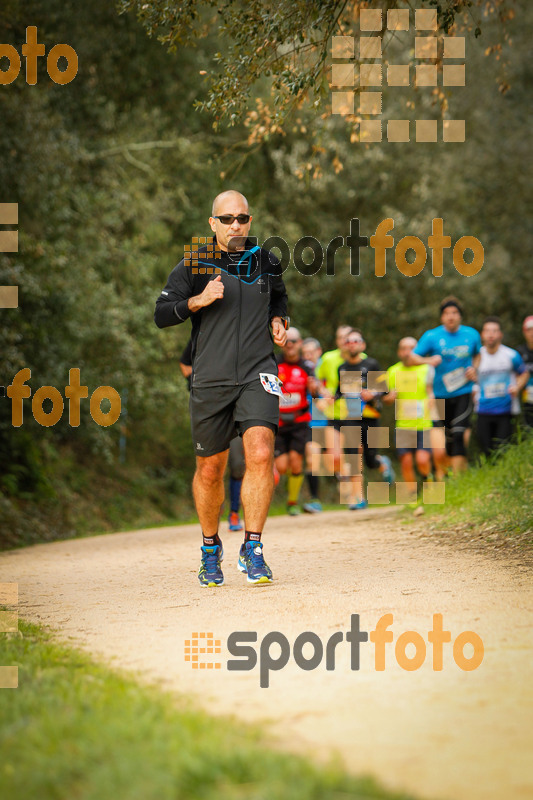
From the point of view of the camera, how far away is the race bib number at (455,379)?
12555mm

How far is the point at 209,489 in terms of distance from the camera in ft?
21.4

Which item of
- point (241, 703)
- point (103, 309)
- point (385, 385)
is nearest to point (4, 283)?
point (103, 309)

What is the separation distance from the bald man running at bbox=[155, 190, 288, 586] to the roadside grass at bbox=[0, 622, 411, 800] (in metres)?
2.64

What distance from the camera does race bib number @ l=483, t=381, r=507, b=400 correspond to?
1270 centimetres

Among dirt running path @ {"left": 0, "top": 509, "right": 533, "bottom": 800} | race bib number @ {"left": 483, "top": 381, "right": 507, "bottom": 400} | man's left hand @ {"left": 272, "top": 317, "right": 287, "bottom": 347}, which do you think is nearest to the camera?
dirt running path @ {"left": 0, "top": 509, "right": 533, "bottom": 800}

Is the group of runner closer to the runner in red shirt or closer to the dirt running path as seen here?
the runner in red shirt

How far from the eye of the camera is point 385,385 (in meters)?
13.1

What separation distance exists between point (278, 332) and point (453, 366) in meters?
6.65

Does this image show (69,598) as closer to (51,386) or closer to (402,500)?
(402,500)

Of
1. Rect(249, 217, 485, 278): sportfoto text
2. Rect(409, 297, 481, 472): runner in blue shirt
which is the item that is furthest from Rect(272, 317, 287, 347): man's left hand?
Rect(249, 217, 485, 278): sportfoto text

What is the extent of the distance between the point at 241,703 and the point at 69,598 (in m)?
3.08

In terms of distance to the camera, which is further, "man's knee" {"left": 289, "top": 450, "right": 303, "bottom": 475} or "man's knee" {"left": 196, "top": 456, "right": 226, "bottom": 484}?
"man's knee" {"left": 289, "top": 450, "right": 303, "bottom": 475}

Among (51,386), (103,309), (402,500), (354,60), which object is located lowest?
(402,500)

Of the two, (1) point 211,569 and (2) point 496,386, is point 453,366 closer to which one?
(2) point 496,386
